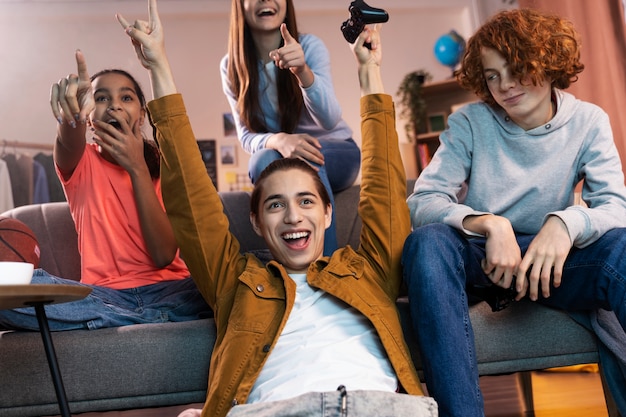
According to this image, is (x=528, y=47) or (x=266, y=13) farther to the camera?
(x=266, y=13)

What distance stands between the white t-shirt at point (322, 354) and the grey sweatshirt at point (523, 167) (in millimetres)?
358

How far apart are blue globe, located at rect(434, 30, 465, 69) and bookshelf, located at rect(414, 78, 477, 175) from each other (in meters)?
0.20

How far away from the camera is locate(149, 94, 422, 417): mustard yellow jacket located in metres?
1.46

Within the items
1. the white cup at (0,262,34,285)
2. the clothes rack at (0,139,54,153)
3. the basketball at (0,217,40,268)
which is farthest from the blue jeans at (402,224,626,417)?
the clothes rack at (0,139,54,153)

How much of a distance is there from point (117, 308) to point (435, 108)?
4.66 meters

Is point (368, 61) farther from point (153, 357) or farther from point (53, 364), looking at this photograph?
point (53, 364)

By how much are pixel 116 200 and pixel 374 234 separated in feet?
2.85

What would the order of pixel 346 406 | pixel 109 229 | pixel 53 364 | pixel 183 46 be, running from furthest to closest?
pixel 183 46 < pixel 109 229 < pixel 53 364 < pixel 346 406

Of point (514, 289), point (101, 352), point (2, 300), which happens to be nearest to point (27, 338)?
point (101, 352)

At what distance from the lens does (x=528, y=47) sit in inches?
68.3

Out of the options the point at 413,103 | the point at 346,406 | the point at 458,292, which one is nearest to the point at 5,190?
the point at 413,103

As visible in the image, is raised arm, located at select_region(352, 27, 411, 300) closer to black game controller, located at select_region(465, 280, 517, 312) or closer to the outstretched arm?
the outstretched arm

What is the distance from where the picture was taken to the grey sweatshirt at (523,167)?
1734 millimetres

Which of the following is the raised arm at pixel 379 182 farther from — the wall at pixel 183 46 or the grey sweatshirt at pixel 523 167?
A: the wall at pixel 183 46
